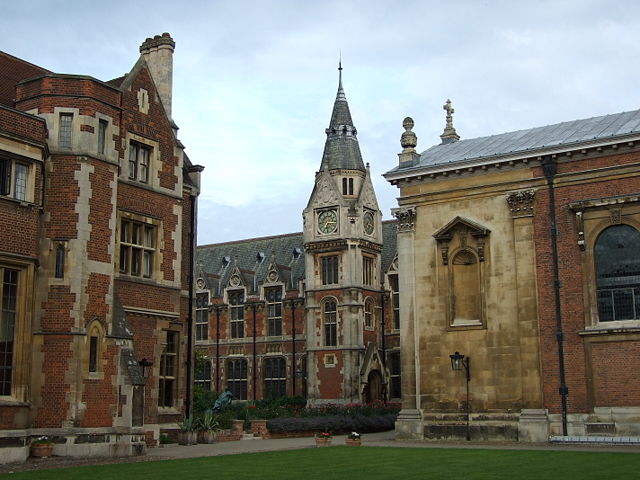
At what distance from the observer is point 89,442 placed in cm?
2253

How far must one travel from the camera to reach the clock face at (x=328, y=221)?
186 feet

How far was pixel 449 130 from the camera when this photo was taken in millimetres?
39906

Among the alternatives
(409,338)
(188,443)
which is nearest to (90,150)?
(188,443)

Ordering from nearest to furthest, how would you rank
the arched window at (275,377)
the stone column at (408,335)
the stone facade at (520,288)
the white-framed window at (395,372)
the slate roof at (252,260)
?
1. the stone facade at (520,288)
2. the stone column at (408,335)
3. the white-framed window at (395,372)
4. the arched window at (275,377)
5. the slate roof at (252,260)

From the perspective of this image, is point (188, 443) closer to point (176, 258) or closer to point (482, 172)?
point (176, 258)

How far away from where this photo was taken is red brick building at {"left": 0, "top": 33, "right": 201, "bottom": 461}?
22.2 meters

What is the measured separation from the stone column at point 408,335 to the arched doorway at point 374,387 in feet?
75.9

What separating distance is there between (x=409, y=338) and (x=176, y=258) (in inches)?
393

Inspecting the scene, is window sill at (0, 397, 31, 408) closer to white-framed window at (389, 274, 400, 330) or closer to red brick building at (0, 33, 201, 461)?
red brick building at (0, 33, 201, 461)

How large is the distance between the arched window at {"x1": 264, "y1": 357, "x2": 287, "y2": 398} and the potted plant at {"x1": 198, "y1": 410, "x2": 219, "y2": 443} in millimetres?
29413

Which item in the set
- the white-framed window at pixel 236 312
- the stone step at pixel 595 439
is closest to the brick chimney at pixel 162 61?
the stone step at pixel 595 439

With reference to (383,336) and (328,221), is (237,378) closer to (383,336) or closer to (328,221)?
(383,336)

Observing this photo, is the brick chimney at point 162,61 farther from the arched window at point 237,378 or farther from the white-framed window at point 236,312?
the arched window at point 237,378

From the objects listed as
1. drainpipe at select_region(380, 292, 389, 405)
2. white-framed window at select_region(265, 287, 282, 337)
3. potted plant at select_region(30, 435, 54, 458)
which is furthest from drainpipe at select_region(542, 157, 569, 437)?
white-framed window at select_region(265, 287, 282, 337)
